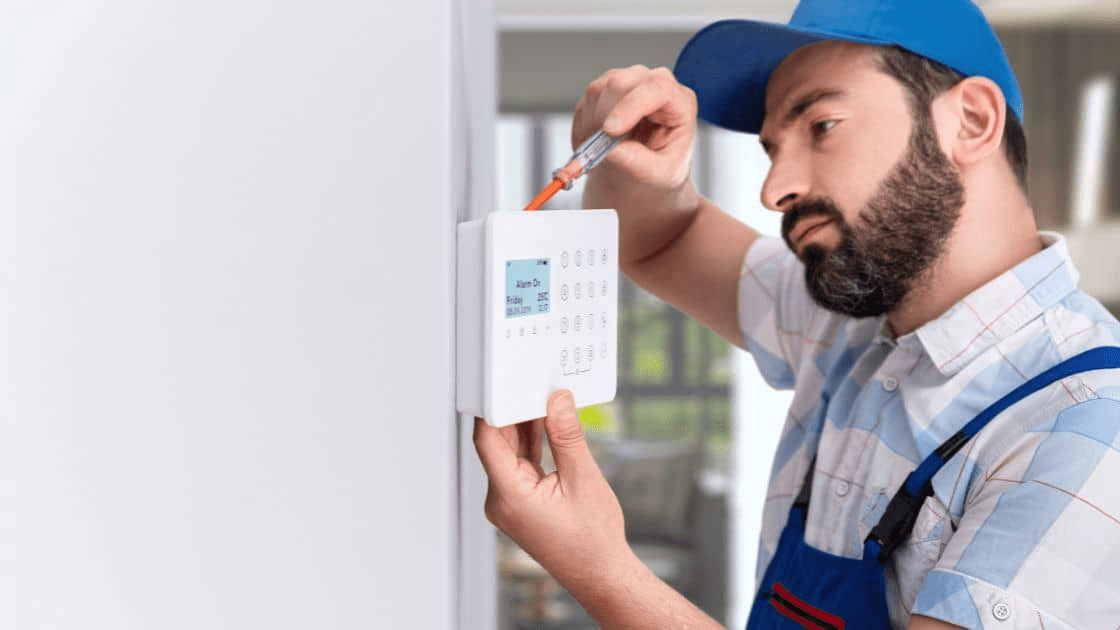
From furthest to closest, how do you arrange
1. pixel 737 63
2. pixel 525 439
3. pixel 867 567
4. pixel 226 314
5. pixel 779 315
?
pixel 779 315, pixel 737 63, pixel 867 567, pixel 525 439, pixel 226 314

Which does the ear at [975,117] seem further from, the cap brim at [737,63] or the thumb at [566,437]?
the thumb at [566,437]

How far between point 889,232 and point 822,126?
0.12 meters

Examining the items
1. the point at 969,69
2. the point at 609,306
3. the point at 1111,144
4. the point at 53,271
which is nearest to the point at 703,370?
the point at 1111,144

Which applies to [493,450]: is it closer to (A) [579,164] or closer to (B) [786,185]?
(A) [579,164]

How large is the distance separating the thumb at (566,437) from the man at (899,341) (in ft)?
0.11

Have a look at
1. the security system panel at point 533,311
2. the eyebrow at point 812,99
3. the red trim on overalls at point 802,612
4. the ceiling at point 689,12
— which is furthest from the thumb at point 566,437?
the ceiling at point 689,12

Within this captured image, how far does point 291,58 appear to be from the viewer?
33cm

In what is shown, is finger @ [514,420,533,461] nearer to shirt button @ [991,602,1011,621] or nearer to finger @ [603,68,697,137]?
finger @ [603,68,697,137]

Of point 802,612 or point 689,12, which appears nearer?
point 802,612

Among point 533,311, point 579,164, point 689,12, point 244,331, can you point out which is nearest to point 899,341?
point 579,164

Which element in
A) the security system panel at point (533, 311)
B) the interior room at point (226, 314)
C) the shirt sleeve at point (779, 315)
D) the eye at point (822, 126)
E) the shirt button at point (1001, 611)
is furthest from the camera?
the shirt sleeve at point (779, 315)

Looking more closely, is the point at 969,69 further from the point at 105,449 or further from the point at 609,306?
the point at 105,449

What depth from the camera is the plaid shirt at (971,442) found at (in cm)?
70

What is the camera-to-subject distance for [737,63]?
100 centimetres
